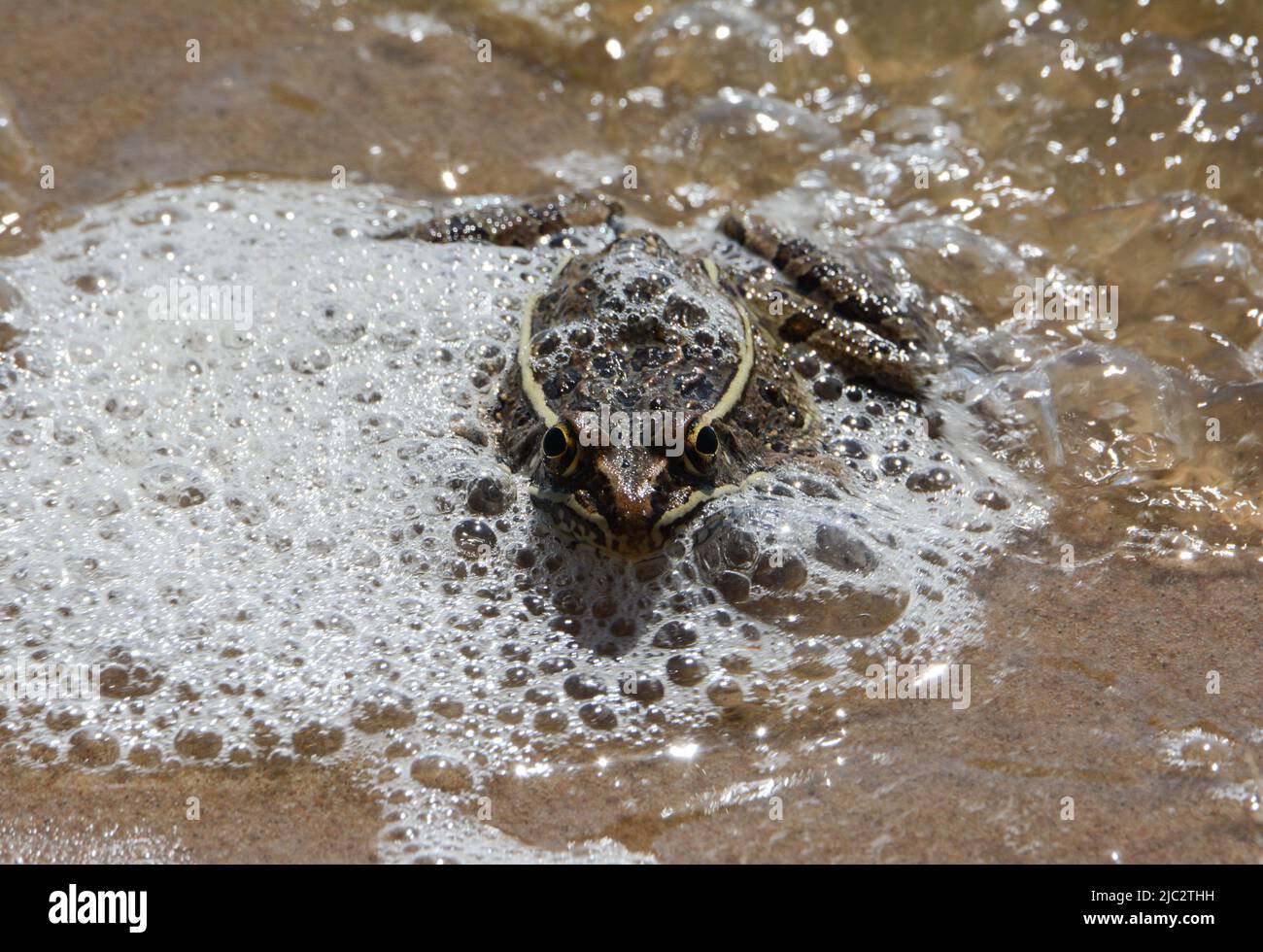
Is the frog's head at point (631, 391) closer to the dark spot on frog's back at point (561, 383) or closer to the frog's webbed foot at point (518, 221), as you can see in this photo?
the dark spot on frog's back at point (561, 383)

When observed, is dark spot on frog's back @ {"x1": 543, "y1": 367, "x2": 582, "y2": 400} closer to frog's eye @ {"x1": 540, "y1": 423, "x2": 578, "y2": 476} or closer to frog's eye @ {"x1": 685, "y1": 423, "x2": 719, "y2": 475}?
frog's eye @ {"x1": 540, "y1": 423, "x2": 578, "y2": 476}

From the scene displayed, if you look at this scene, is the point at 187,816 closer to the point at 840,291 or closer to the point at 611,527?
the point at 611,527

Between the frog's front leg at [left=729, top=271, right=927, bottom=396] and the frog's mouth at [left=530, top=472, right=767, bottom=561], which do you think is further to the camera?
the frog's front leg at [left=729, top=271, right=927, bottom=396]

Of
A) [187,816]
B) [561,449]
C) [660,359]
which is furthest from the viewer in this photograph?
[660,359]

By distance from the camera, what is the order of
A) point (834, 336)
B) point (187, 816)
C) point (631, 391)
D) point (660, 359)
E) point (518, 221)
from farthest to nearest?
point (518, 221) → point (834, 336) → point (660, 359) → point (631, 391) → point (187, 816)

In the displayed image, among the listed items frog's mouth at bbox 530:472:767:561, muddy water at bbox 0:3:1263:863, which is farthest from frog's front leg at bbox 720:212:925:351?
frog's mouth at bbox 530:472:767:561

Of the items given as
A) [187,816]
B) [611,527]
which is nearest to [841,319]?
[611,527]

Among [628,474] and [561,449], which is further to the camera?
[561,449]
